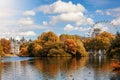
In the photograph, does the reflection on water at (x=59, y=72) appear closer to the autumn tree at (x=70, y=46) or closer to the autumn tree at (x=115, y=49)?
the autumn tree at (x=115, y=49)

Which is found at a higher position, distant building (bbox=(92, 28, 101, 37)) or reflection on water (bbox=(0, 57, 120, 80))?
distant building (bbox=(92, 28, 101, 37))

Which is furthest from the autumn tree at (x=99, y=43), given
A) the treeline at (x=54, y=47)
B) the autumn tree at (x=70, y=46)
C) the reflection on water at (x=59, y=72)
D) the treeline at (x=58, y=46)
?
the reflection on water at (x=59, y=72)

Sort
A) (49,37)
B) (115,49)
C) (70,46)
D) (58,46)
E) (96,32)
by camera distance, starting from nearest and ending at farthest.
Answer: (115,49)
(70,46)
(58,46)
(49,37)
(96,32)

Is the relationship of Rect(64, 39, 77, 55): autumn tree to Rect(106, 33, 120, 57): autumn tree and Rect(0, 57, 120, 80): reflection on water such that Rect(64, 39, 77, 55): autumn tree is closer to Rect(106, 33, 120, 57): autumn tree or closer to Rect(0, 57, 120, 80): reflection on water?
Rect(0, 57, 120, 80): reflection on water

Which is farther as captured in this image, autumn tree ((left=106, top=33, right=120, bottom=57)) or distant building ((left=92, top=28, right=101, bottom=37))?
distant building ((left=92, top=28, right=101, bottom=37))

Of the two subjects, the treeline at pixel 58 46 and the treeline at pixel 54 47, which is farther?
the treeline at pixel 58 46

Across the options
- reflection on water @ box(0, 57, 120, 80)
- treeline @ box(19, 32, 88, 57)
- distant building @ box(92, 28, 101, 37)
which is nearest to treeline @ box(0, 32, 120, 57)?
treeline @ box(19, 32, 88, 57)

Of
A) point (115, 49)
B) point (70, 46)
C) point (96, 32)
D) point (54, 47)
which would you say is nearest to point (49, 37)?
point (54, 47)

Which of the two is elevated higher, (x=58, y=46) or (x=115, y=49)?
(x=58, y=46)

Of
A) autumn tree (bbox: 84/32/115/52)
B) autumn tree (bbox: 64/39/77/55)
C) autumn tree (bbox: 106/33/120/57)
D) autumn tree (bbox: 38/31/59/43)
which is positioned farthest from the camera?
autumn tree (bbox: 84/32/115/52)

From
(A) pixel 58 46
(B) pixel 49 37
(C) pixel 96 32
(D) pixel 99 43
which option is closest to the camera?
(A) pixel 58 46

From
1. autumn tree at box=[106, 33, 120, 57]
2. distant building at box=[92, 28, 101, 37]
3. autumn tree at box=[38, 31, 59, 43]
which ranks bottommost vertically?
autumn tree at box=[106, 33, 120, 57]

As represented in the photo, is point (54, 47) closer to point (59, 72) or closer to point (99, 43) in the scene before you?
point (99, 43)

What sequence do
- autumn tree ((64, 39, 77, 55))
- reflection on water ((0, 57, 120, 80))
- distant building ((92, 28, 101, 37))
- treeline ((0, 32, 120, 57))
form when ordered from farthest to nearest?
distant building ((92, 28, 101, 37)), treeline ((0, 32, 120, 57)), autumn tree ((64, 39, 77, 55)), reflection on water ((0, 57, 120, 80))
